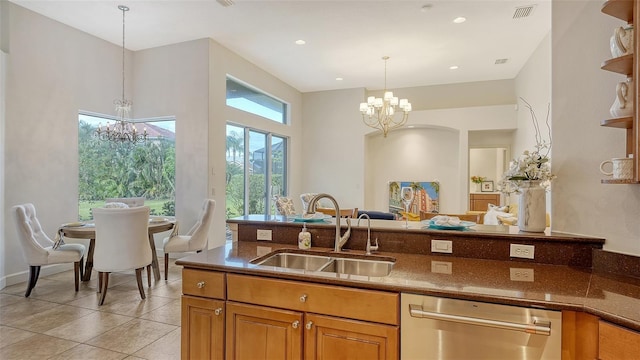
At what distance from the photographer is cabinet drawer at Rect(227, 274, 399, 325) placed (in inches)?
57.1

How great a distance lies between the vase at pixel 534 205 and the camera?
6.27 ft

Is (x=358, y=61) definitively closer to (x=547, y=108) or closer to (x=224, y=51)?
(x=224, y=51)

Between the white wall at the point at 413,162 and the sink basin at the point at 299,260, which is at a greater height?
the white wall at the point at 413,162

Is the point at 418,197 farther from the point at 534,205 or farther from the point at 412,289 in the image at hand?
the point at 412,289

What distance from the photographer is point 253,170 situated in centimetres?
666

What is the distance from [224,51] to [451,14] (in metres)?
3.56

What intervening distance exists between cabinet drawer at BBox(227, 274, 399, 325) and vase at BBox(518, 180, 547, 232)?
3.50ft

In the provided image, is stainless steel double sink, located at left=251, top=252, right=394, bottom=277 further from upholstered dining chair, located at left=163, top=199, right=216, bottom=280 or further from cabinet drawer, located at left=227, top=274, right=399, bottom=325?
upholstered dining chair, located at left=163, top=199, right=216, bottom=280

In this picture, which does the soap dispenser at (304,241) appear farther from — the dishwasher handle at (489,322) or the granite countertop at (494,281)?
the dishwasher handle at (489,322)

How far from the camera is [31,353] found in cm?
244

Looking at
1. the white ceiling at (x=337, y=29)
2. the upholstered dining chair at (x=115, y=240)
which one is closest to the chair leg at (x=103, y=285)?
the upholstered dining chair at (x=115, y=240)

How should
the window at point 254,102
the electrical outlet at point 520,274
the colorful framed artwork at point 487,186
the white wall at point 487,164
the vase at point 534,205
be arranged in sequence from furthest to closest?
the colorful framed artwork at point 487,186 < the white wall at point 487,164 < the window at point 254,102 < the vase at point 534,205 < the electrical outlet at point 520,274

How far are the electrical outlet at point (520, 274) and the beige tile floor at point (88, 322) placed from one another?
93.5 inches

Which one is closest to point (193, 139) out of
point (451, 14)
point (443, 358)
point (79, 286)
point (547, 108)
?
point (79, 286)
